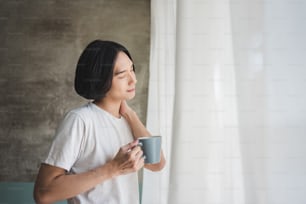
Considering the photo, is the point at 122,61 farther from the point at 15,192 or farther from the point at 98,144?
the point at 15,192

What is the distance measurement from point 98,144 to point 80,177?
0.22 ft

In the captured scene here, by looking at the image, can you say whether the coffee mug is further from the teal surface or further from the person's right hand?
the teal surface

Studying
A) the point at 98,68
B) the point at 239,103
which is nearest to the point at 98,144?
the point at 98,68

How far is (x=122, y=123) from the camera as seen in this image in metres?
0.56

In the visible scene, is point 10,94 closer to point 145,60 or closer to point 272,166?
point 145,60

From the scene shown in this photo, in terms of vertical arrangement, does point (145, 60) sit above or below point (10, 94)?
above

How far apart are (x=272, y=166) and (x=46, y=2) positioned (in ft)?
3.33

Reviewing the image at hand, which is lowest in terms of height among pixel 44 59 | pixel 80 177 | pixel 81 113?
pixel 80 177

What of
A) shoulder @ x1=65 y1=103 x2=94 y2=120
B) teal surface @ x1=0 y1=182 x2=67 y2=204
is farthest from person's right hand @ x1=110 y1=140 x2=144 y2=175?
teal surface @ x1=0 y1=182 x2=67 y2=204

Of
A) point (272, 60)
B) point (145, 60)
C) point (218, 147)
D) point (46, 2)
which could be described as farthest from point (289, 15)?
point (46, 2)

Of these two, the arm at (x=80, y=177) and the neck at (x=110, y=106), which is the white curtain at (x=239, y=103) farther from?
the neck at (x=110, y=106)

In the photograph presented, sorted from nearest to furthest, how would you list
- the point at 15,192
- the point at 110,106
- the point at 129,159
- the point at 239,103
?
the point at 239,103 < the point at 129,159 < the point at 110,106 < the point at 15,192

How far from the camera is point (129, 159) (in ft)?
1.45

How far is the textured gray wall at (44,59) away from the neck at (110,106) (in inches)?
16.8
